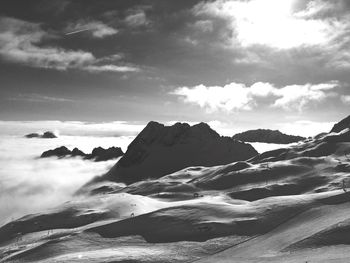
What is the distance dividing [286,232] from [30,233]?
174 feet

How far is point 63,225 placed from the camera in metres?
80.7

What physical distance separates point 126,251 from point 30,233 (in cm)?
3751

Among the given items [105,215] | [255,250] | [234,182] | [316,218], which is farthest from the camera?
[234,182]

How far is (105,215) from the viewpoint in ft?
263

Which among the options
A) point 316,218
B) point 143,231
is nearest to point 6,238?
point 143,231

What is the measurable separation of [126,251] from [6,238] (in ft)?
138

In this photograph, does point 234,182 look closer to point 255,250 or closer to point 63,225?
point 63,225

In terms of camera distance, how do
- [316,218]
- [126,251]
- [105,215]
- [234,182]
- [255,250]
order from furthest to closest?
[234,182] < [105,215] < [316,218] < [126,251] < [255,250]

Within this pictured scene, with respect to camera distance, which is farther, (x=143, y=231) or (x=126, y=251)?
(x=143, y=231)

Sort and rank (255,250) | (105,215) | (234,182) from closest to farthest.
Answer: (255,250), (105,215), (234,182)

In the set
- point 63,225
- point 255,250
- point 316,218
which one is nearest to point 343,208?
point 316,218

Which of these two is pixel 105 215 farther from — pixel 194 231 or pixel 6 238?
pixel 194 231

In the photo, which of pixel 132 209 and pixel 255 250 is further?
→ pixel 132 209

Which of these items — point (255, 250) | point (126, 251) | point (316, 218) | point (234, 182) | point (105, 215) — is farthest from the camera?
point (234, 182)
